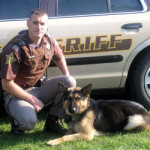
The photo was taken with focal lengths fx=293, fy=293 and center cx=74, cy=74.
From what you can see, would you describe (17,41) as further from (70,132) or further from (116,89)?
(116,89)

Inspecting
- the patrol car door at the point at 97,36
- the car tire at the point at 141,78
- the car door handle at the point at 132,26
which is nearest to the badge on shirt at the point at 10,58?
the patrol car door at the point at 97,36

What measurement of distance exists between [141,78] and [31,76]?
4.75ft

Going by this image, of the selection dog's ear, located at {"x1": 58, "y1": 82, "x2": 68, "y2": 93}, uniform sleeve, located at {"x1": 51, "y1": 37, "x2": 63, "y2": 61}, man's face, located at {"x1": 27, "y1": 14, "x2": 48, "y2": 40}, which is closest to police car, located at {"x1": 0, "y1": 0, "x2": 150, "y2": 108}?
uniform sleeve, located at {"x1": 51, "y1": 37, "x2": 63, "y2": 61}

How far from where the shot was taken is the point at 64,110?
10.9 feet

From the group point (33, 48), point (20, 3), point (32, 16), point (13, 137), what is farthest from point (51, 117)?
point (20, 3)

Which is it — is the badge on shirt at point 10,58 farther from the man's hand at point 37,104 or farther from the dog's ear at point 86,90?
the dog's ear at point 86,90

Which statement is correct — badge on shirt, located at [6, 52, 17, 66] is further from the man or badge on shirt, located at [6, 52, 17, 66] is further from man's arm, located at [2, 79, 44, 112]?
man's arm, located at [2, 79, 44, 112]

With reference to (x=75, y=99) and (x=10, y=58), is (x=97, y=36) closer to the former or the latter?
(x=75, y=99)

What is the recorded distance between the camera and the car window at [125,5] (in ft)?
12.4

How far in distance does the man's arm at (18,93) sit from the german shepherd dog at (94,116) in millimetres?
310

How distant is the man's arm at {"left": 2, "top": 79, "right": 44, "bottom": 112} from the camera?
3.10 metres

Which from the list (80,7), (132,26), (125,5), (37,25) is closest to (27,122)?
(37,25)

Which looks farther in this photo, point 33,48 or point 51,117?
point 51,117

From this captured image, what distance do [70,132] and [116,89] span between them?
956mm
